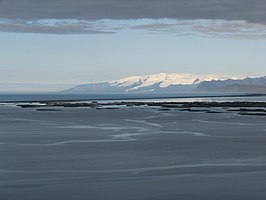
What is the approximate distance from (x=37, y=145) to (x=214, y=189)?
1191 centimetres

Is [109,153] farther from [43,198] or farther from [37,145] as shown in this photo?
[43,198]

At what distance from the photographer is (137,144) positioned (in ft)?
81.8

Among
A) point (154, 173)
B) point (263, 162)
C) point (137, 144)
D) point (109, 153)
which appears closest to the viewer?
point (154, 173)

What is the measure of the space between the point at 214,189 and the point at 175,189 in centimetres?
100

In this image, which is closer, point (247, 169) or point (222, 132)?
point (247, 169)

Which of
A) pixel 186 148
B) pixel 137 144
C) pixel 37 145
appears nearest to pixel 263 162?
pixel 186 148

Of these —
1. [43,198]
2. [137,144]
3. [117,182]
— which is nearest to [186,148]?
[137,144]

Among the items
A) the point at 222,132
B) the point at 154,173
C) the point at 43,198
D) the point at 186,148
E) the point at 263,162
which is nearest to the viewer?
the point at 43,198

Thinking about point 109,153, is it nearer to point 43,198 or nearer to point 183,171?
point 183,171

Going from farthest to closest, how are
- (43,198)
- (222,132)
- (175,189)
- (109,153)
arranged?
(222,132) < (109,153) < (175,189) < (43,198)

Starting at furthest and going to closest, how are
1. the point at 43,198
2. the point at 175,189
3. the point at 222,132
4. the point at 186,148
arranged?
the point at 222,132 < the point at 186,148 < the point at 175,189 < the point at 43,198

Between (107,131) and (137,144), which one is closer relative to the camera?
(137,144)

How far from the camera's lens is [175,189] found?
14.1m

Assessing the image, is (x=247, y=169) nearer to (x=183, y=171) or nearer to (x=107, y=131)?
(x=183, y=171)
